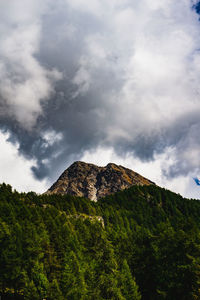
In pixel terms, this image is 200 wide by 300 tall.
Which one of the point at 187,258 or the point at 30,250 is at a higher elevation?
the point at 30,250

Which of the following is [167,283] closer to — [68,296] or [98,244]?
[98,244]

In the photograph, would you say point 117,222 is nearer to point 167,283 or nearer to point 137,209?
point 137,209

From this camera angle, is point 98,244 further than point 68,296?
Yes

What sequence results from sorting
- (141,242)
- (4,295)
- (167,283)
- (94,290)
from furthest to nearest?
(141,242), (167,283), (4,295), (94,290)

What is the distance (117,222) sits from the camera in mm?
124938

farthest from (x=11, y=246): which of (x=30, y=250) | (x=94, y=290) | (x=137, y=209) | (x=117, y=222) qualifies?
(x=137, y=209)

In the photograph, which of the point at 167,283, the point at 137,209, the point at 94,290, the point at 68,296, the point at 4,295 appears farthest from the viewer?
the point at 137,209

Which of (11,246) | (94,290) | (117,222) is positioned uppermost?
(117,222)

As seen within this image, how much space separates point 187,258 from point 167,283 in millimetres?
6007

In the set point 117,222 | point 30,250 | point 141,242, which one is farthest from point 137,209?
point 30,250

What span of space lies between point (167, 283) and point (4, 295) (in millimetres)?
29033

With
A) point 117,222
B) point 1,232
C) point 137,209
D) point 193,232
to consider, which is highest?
point 137,209

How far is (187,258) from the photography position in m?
46.2

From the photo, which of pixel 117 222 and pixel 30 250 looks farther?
pixel 117 222
